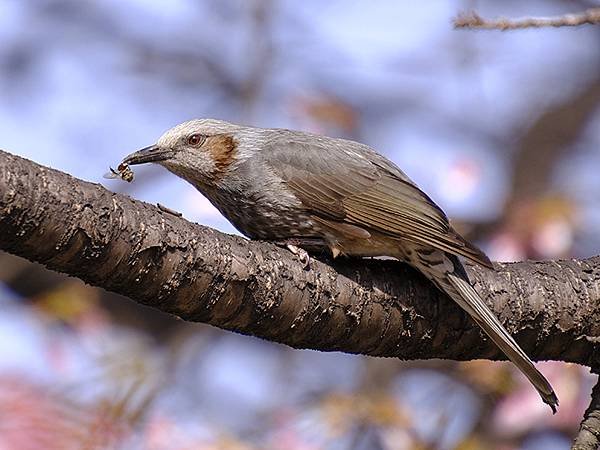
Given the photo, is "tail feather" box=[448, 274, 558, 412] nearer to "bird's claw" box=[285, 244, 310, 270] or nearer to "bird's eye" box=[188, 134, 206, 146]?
"bird's claw" box=[285, 244, 310, 270]

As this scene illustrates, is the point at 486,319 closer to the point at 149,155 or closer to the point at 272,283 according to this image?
the point at 272,283

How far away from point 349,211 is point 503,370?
67.2 inches

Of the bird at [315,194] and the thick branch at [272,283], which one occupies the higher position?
the bird at [315,194]

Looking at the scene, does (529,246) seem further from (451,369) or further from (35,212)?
(35,212)

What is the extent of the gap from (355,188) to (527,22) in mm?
1052

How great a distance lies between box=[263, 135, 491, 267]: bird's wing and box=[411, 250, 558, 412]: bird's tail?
0.76 ft

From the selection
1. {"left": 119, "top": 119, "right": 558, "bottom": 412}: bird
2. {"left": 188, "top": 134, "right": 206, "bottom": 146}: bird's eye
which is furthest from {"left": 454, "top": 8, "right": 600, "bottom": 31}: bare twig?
{"left": 188, "top": 134, "right": 206, "bottom": 146}: bird's eye

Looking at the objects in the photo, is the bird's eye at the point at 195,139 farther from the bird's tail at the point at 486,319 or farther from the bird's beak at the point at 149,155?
the bird's tail at the point at 486,319

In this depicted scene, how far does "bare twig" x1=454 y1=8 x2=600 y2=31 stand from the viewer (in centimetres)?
346

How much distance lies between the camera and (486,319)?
137 inches

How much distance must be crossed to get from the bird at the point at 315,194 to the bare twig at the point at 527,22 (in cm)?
77

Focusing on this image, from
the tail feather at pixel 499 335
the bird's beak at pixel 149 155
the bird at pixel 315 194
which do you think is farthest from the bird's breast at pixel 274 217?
the tail feather at pixel 499 335

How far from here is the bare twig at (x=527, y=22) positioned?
11.4 ft

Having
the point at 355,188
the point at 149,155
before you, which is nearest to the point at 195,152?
the point at 149,155
